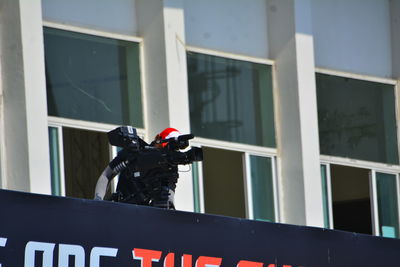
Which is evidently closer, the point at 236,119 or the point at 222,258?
the point at 222,258

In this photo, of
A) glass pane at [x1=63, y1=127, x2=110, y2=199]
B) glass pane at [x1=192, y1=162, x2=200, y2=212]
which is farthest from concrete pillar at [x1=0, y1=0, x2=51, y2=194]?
glass pane at [x1=192, y1=162, x2=200, y2=212]

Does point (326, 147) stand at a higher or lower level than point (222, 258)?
higher

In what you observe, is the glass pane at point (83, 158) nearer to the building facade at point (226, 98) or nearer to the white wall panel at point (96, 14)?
the building facade at point (226, 98)

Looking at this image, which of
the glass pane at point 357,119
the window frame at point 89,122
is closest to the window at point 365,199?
the glass pane at point 357,119

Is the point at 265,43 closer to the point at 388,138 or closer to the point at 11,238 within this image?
the point at 388,138

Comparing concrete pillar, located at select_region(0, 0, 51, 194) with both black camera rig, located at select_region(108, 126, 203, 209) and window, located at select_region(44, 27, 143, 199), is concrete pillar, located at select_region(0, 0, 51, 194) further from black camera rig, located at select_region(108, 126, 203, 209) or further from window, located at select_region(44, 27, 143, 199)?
black camera rig, located at select_region(108, 126, 203, 209)

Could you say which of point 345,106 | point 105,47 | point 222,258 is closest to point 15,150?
point 105,47

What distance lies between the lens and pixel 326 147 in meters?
19.9

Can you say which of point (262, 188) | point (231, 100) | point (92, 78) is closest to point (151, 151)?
point (92, 78)

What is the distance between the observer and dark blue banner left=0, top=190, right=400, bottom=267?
410 inches

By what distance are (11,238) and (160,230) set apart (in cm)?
166

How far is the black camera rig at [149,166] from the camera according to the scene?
12.3 m

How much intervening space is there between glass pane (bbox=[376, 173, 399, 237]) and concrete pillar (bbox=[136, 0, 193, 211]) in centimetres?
441

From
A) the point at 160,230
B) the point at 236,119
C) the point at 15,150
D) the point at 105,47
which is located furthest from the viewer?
the point at 236,119
